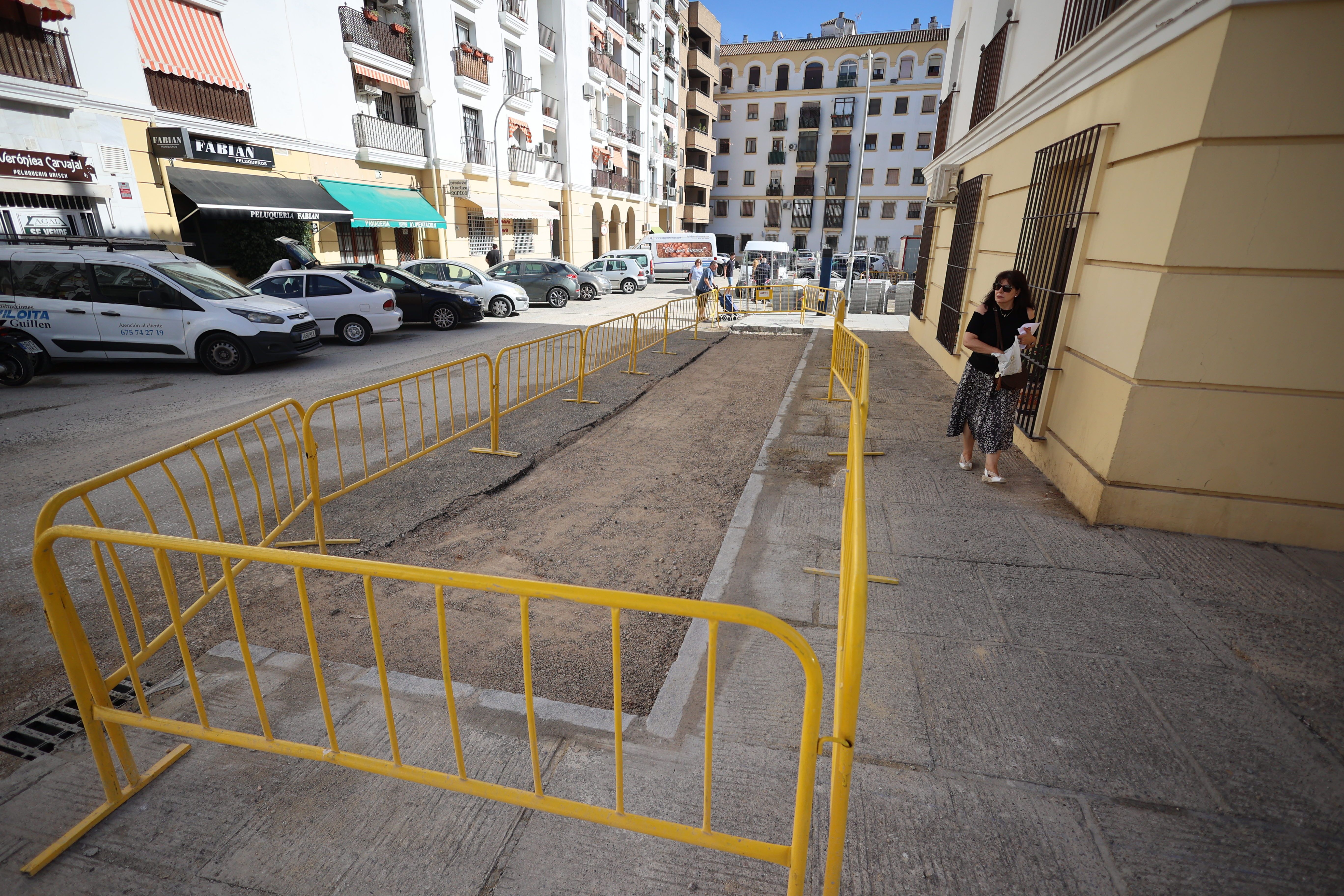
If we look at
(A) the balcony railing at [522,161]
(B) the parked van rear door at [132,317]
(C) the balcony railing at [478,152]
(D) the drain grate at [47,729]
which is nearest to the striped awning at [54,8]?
(B) the parked van rear door at [132,317]

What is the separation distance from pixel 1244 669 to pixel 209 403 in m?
10.6

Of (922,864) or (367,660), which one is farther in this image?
(367,660)

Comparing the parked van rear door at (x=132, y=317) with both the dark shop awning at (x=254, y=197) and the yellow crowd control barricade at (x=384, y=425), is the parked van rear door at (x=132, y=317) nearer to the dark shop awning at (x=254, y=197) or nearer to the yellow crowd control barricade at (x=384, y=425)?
the yellow crowd control barricade at (x=384, y=425)

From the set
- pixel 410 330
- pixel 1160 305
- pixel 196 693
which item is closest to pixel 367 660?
pixel 196 693

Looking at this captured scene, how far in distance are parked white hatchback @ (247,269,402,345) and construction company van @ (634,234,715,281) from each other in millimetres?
20718

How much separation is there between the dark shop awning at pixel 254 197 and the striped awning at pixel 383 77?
4.62m

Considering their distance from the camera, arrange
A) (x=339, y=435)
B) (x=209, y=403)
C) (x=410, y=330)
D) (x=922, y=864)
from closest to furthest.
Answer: (x=922, y=864)
(x=339, y=435)
(x=209, y=403)
(x=410, y=330)

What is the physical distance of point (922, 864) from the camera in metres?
2.12

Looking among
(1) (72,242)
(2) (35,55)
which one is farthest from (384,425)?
(2) (35,55)

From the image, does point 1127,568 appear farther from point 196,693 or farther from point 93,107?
point 93,107

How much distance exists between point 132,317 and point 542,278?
12968 mm

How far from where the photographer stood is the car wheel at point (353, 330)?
12.8 meters

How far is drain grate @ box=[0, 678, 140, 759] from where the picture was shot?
2.61 m

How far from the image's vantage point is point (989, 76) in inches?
352
